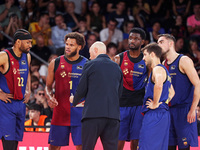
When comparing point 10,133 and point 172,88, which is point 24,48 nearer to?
point 10,133

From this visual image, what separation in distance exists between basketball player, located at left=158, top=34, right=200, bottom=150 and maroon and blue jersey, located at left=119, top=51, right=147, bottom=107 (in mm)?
603

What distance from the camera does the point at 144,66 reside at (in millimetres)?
6953

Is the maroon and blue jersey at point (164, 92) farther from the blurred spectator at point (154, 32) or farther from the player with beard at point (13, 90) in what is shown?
the blurred spectator at point (154, 32)

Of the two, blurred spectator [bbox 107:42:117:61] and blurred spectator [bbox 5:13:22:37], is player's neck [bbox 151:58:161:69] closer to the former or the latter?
blurred spectator [bbox 107:42:117:61]

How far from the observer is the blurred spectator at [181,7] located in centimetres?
1233

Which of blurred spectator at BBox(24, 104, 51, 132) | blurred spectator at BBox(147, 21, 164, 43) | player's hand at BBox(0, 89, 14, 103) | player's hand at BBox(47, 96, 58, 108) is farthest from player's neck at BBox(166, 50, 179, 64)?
blurred spectator at BBox(147, 21, 164, 43)

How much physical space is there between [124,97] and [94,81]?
1.76m

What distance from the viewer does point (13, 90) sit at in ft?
21.4

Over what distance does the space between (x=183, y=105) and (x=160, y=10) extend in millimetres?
6827

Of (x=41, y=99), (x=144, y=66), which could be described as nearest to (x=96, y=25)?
(x=41, y=99)

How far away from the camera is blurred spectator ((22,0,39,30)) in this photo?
39.5 ft

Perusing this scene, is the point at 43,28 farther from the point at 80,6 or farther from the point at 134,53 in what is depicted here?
the point at 134,53

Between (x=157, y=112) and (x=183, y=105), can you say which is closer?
(x=157, y=112)

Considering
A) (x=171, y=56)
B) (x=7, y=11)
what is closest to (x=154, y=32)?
(x=7, y=11)
